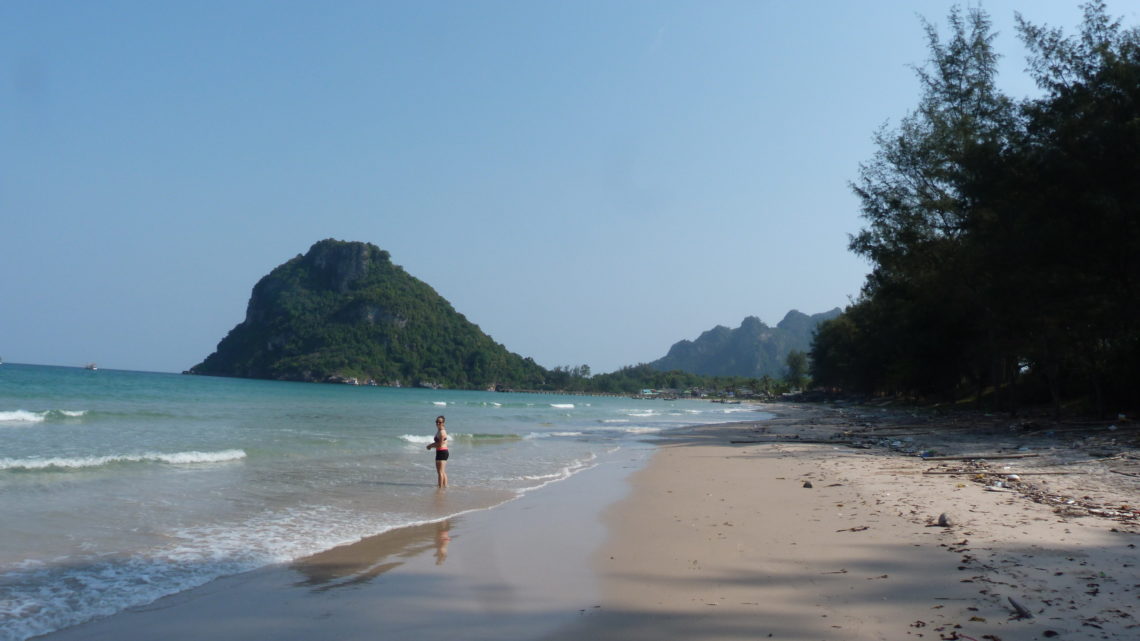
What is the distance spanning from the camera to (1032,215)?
17.3m

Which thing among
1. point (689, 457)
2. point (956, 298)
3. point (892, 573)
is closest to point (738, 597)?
point (892, 573)

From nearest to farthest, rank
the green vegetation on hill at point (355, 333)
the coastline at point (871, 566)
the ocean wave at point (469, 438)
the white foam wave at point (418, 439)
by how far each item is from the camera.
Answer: the coastline at point (871, 566), the white foam wave at point (418, 439), the ocean wave at point (469, 438), the green vegetation on hill at point (355, 333)

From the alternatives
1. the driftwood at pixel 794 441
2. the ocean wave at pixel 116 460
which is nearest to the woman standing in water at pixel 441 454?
the ocean wave at pixel 116 460

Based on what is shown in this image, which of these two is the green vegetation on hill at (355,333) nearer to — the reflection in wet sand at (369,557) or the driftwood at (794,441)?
the driftwood at (794,441)

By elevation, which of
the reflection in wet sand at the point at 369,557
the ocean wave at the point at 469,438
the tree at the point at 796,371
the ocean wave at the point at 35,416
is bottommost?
the ocean wave at the point at 469,438

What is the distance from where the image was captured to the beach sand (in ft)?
14.8

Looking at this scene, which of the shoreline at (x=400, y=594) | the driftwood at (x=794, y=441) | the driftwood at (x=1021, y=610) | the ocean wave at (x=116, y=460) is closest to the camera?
the driftwood at (x=1021, y=610)

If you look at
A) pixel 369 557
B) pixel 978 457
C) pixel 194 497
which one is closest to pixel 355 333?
pixel 194 497

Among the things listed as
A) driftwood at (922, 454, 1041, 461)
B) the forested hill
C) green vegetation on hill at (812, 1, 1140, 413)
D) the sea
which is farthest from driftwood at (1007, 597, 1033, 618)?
the forested hill

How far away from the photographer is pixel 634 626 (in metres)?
4.65

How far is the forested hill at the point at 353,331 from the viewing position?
403 feet

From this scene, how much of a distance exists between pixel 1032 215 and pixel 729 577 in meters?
16.0

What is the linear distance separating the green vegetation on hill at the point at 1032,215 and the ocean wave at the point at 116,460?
20.1 m

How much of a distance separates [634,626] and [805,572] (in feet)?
6.24
